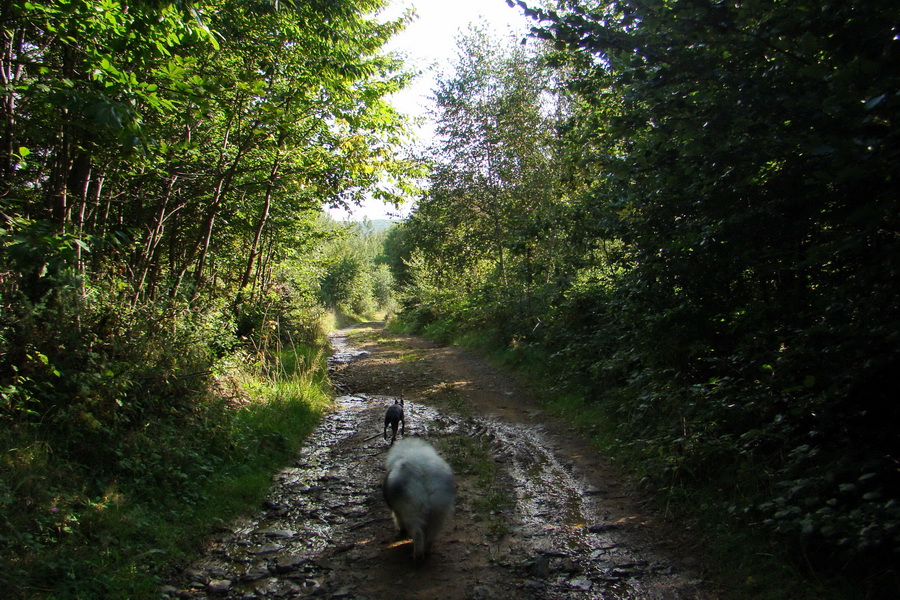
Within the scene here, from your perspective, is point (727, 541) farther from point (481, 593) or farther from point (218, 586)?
point (218, 586)

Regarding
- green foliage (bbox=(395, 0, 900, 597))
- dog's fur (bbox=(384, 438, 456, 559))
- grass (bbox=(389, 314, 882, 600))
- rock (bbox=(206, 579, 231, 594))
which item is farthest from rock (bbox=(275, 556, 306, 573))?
green foliage (bbox=(395, 0, 900, 597))

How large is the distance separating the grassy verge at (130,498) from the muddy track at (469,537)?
0.28 metres

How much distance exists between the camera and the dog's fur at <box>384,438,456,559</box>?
4.23 meters

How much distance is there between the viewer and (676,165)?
502 centimetres

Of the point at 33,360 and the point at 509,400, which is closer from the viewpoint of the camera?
the point at 33,360

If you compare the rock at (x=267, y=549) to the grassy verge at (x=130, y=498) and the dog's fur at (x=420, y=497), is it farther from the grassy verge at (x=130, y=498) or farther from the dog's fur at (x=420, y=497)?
the dog's fur at (x=420, y=497)

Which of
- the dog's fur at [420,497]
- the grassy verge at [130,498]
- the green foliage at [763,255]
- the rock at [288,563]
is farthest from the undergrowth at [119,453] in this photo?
the green foliage at [763,255]

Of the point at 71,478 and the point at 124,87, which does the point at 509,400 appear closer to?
the point at 71,478

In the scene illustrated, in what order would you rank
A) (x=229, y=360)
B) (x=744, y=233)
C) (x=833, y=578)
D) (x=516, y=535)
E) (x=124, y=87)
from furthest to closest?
(x=229, y=360) → (x=744, y=233) → (x=516, y=535) → (x=124, y=87) → (x=833, y=578)

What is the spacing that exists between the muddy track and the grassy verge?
28 centimetres

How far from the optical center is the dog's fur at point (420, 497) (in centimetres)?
423

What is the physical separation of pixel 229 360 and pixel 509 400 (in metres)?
5.34

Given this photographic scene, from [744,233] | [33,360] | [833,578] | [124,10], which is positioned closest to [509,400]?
[744,233]

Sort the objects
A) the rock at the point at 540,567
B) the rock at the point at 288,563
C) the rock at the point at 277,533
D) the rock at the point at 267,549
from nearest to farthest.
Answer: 1. the rock at the point at 540,567
2. the rock at the point at 288,563
3. the rock at the point at 267,549
4. the rock at the point at 277,533
